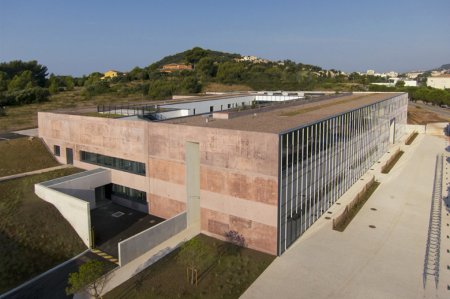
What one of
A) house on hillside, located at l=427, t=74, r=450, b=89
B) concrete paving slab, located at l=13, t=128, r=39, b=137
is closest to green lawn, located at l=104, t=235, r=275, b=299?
concrete paving slab, located at l=13, t=128, r=39, b=137

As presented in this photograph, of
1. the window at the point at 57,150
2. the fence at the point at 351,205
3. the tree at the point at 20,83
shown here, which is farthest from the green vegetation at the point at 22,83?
the fence at the point at 351,205

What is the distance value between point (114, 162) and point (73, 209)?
6135mm

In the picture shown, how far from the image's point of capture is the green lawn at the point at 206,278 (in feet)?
53.9

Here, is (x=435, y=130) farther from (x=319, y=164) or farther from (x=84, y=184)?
(x=84, y=184)

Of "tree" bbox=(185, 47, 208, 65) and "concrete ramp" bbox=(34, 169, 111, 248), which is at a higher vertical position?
"tree" bbox=(185, 47, 208, 65)

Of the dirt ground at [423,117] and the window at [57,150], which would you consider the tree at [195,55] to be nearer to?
the dirt ground at [423,117]

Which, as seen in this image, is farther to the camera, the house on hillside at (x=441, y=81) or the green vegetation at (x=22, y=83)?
the house on hillside at (x=441, y=81)

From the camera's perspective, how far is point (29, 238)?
816 inches

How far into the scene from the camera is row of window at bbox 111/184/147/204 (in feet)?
86.7

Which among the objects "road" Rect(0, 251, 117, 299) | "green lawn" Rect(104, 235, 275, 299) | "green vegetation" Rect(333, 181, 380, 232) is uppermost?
"green vegetation" Rect(333, 181, 380, 232)

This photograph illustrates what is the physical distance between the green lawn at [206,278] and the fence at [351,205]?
6407mm

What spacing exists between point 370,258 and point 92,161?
22.0 metres

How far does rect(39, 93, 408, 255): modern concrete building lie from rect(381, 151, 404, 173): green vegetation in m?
4.95

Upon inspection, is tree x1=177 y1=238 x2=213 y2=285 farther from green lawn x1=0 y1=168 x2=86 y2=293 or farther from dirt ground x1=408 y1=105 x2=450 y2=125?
dirt ground x1=408 y1=105 x2=450 y2=125
